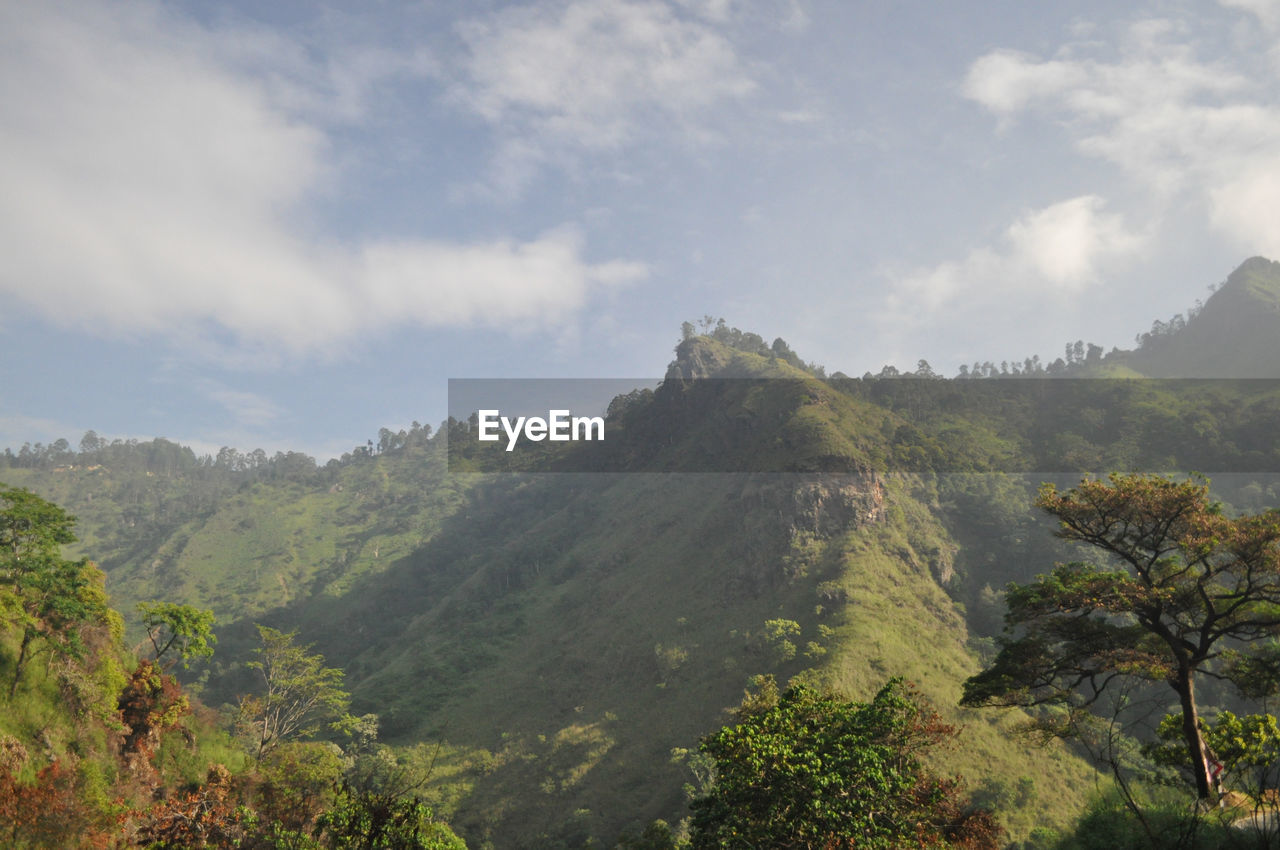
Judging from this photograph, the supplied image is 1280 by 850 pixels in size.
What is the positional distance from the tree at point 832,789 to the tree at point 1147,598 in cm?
438

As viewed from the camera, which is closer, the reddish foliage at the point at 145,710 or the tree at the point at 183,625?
the reddish foliage at the point at 145,710

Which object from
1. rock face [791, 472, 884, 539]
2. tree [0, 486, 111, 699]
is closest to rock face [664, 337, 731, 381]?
rock face [791, 472, 884, 539]


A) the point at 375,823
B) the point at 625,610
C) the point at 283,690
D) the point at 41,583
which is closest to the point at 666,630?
the point at 625,610

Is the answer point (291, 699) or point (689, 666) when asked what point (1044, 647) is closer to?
point (689, 666)

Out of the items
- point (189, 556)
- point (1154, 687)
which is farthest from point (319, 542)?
point (1154, 687)

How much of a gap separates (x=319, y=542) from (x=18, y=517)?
122386 millimetres

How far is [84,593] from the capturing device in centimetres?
2795

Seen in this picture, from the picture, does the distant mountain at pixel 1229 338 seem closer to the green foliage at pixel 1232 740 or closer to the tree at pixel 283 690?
the green foliage at pixel 1232 740

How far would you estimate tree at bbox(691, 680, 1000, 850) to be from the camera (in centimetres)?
1541

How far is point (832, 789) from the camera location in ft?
52.3

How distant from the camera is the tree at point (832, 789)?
15414mm

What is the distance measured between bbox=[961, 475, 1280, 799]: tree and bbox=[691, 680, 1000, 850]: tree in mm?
4382

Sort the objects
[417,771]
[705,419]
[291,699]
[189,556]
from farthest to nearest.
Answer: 1. [189,556]
2. [705,419]
3. [417,771]
4. [291,699]

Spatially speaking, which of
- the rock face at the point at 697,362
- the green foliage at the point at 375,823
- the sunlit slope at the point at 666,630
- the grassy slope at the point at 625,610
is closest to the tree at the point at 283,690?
the grassy slope at the point at 625,610
